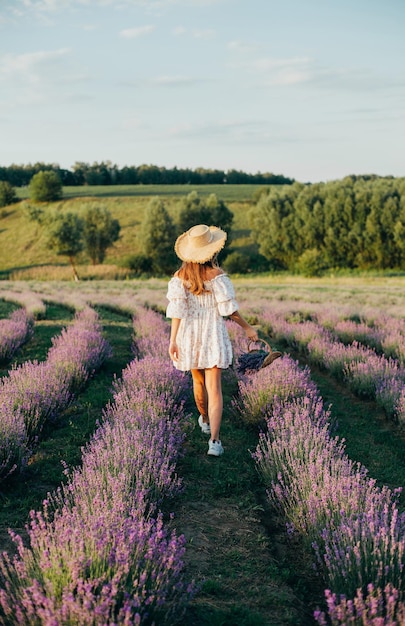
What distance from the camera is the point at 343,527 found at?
2891 mm

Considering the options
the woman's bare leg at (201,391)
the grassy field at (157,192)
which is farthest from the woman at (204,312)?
the grassy field at (157,192)

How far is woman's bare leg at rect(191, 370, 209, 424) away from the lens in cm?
525

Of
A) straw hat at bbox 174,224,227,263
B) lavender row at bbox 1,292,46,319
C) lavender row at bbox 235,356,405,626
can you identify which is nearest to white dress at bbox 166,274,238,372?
straw hat at bbox 174,224,227,263

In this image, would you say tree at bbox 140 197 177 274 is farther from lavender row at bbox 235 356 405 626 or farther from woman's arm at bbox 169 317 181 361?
lavender row at bbox 235 356 405 626

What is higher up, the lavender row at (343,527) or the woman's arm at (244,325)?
the woman's arm at (244,325)

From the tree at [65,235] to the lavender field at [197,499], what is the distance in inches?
1615

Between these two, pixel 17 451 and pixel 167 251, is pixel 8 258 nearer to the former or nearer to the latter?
pixel 167 251

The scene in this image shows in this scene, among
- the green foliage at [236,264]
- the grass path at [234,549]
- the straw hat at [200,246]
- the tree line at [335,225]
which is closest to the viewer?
the grass path at [234,549]

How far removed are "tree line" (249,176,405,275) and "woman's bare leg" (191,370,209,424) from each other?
42.4 m

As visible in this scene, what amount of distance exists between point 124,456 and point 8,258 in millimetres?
60381

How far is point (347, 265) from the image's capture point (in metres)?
52.9

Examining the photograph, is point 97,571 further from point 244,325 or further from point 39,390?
point 39,390

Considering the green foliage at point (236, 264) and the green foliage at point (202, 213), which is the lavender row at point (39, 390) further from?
the green foliage at point (202, 213)

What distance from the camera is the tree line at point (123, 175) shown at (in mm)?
102625
